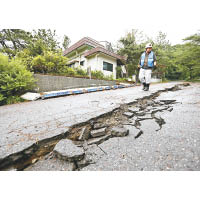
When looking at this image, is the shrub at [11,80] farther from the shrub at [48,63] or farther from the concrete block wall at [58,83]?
the shrub at [48,63]

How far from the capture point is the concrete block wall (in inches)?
202

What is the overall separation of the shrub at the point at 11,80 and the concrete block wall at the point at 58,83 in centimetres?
101

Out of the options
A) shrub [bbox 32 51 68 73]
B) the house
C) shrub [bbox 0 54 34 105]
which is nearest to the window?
the house

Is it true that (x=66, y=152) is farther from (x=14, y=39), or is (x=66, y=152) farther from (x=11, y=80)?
(x=14, y=39)

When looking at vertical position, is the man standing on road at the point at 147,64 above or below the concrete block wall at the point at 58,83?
above

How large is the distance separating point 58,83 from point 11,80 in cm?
243

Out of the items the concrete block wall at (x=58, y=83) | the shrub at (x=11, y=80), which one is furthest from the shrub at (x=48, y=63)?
the shrub at (x=11, y=80)

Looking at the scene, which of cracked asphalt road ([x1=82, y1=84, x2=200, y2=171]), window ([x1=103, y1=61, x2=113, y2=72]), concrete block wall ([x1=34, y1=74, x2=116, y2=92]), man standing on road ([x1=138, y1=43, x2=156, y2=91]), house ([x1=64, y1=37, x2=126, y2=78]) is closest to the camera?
cracked asphalt road ([x1=82, y1=84, x2=200, y2=171])

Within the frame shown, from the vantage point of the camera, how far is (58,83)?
5859 millimetres

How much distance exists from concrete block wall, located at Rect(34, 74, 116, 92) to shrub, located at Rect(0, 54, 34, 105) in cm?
101

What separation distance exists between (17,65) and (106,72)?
9.22m

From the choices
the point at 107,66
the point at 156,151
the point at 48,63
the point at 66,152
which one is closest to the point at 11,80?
the point at 48,63

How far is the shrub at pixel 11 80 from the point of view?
3.48 m

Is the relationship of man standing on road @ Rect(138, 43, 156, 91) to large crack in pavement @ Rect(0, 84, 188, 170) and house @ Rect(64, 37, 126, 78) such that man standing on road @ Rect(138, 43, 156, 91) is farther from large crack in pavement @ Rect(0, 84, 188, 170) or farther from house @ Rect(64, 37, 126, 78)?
house @ Rect(64, 37, 126, 78)
